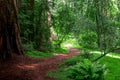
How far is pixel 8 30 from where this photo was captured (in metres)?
13.3

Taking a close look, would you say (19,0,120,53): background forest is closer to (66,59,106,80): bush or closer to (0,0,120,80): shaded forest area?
(0,0,120,80): shaded forest area

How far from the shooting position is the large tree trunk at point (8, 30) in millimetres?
12203

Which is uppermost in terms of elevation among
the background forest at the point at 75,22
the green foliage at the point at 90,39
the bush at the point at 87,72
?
the background forest at the point at 75,22

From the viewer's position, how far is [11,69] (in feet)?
35.2

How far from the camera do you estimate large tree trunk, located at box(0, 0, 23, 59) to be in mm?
12203

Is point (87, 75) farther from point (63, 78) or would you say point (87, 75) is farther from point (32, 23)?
point (32, 23)

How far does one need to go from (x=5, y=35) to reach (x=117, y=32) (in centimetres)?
649

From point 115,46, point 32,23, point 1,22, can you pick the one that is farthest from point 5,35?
point 32,23

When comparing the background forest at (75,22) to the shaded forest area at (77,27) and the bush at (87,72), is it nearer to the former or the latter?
the shaded forest area at (77,27)

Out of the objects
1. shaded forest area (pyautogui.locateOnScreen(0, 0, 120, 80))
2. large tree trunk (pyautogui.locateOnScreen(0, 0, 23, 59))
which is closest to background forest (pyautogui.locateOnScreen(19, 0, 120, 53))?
shaded forest area (pyautogui.locateOnScreen(0, 0, 120, 80))

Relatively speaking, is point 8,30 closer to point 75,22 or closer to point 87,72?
point 87,72

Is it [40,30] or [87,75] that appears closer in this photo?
[87,75]

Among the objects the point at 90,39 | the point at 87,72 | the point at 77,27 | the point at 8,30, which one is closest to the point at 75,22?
the point at 90,39

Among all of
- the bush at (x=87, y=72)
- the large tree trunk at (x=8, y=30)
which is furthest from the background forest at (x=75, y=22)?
the bush at (x=87, y=72)
